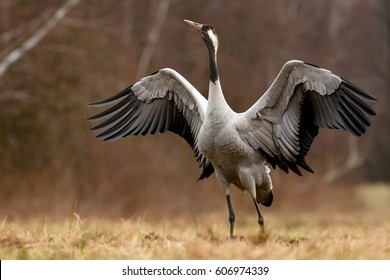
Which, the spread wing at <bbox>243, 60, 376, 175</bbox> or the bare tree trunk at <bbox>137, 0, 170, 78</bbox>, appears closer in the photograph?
the spread wing at <bbox>243, 60, 376, 175</bbox>

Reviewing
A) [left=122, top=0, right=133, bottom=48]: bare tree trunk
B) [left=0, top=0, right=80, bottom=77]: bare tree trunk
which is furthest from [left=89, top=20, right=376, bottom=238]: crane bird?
[left=122, top=0, right=133, bottom=48]: bare tree trunk

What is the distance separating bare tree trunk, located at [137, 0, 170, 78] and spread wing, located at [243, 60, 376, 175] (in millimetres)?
11311

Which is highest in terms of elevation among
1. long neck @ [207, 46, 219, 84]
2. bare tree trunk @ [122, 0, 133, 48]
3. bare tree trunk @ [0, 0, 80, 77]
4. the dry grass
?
bare tree trunk @ [122, 0, 133, 48]

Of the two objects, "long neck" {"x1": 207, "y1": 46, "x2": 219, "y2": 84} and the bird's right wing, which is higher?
"long neck" {"x1": 207, "y1": 46, "x2": 219, "y2": 84}

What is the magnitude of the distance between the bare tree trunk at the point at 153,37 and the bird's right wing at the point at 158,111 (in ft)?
34.1

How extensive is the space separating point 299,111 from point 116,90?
10.4 meters

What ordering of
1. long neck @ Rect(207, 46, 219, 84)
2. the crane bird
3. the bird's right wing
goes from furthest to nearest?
the bird's right wing → long neck @ Rect(207, 46, 219, 84) → the crane bird

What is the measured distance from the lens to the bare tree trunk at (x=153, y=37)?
61.5ft

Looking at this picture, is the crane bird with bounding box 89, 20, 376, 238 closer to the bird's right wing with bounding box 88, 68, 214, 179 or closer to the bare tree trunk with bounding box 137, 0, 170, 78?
the bird's right wing with bounding box 88, 68, 214, 179

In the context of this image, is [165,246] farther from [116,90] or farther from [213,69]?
[116,90]

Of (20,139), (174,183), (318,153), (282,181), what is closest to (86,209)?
(20,139)

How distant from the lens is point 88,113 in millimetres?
16047

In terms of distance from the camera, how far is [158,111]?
25.8 ft

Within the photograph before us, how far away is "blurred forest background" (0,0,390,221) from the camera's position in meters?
14.8
